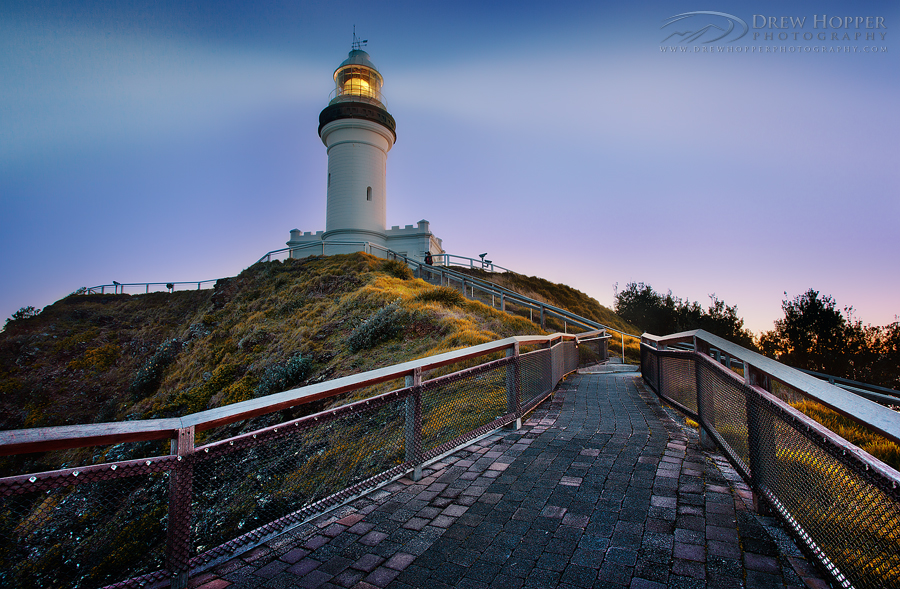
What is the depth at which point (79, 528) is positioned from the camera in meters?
3.18

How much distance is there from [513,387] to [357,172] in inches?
1105

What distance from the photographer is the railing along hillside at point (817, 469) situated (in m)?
1.80

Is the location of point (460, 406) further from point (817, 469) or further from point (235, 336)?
point (235, 336)

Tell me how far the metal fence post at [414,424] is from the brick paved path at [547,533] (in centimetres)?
20

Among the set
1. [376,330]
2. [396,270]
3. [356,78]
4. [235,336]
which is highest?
[356,78]

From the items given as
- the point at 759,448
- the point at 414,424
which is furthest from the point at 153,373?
the point at 759,448

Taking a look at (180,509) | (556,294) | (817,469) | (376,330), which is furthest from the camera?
(556,294)

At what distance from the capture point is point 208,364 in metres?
18.0

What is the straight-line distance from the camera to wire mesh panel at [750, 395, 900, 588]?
1.83 metres

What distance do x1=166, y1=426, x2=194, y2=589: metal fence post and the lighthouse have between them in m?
27.4

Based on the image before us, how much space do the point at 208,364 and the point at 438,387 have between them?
17.0 m

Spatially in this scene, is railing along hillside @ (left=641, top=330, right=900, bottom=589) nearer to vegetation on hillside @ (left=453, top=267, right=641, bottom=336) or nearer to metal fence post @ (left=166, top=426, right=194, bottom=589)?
metal fence post @ (left=166, top=426, right=194, bottom=589)

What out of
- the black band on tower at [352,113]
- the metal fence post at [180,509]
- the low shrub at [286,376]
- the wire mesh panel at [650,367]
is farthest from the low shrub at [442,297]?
the black band on tower at [352,113]

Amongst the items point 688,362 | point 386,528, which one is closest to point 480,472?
point 386,528
